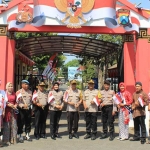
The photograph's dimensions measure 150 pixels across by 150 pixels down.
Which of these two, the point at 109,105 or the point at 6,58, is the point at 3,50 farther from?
the point at 109,105

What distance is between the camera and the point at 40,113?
7.98 m

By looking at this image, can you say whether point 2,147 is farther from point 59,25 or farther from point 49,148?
point 59,25

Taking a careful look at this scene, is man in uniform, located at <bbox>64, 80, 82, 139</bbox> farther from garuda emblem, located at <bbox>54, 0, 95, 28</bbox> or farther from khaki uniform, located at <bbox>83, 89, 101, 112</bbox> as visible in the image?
garuda emblem, located at <bbox>54, 0, 95, 28</bbox>

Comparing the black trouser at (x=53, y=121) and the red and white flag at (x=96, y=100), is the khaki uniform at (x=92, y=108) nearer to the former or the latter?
the red and white flag at (x=96, y=100)

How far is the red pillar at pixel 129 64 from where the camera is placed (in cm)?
966

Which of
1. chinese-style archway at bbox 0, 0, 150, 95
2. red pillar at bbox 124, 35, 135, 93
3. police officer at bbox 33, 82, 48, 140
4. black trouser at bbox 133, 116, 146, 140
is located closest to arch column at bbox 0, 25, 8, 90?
chinese-style archway at bbox 0, 0, 150, 95

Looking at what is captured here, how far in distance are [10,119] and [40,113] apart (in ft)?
3.12

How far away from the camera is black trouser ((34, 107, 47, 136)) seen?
7941mm

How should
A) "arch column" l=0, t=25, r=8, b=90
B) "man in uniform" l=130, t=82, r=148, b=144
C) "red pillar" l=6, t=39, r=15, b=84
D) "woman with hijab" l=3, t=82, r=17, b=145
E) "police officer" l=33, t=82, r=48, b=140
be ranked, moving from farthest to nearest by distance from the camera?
"red pillar" l=6, t=39, r=15, b=84 → "arch column" l=0, t=25, r=8, b=90 → "police officer" l=33, t=82, r=48, b=140 → "man in uniform" l=130, t=82, r=148, b=144 → "woman with hijab" l=3, t=82, r=17, b=145

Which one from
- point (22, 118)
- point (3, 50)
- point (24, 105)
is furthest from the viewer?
point (3, 50)

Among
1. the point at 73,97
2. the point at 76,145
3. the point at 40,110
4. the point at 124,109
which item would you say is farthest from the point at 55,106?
the point at 124,109

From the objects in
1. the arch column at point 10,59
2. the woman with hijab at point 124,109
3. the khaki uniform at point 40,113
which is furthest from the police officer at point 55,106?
the arch column at point 10,59

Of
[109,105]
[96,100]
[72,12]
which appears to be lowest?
[109,105]

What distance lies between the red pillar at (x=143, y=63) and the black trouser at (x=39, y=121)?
3427 mm
